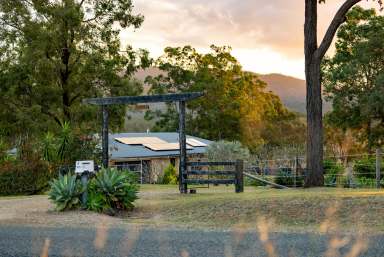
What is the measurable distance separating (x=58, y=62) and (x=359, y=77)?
23.7 meters

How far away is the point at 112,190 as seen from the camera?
16.0m

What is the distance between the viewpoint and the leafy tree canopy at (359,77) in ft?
146

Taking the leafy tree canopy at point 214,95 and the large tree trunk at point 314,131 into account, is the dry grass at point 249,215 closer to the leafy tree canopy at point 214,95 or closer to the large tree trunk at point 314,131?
the large tree trunk at point 314,131

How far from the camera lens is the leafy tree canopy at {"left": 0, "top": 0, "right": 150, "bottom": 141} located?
33562mm

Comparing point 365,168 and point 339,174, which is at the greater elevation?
point 365,168

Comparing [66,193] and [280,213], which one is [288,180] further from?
[66,193]

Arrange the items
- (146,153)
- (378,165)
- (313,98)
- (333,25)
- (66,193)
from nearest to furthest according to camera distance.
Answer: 1. (66,193)
2. (333,25)
3. (313,98)
4. (378,165)
5. (146,153)

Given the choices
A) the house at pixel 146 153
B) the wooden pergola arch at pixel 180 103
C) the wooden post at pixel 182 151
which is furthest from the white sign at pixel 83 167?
the house at pixel 146 153

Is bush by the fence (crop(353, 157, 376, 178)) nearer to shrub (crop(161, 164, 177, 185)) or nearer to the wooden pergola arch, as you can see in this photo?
the wooden pergola arch

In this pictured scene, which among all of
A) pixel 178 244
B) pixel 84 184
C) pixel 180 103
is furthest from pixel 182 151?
pixel 178 244

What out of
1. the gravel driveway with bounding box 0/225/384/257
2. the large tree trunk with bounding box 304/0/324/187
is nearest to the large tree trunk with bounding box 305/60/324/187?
the large tree trunk with bounding box 304/0/324/187

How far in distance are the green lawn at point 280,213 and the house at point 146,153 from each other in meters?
21.8

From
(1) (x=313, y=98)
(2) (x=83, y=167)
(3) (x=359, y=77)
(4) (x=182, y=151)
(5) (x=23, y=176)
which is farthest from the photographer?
(3) (x=359, y=77)

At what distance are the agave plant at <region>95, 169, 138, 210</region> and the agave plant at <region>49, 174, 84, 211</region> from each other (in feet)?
1.79
